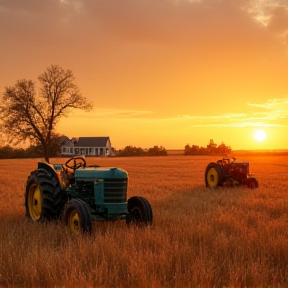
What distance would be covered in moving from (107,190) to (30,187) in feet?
8.28

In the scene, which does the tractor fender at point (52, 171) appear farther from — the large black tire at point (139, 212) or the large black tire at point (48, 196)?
A: the large black tire at point (139, 212)

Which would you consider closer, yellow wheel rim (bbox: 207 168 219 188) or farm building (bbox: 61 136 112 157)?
yellow wheel rim (bbox: 207 168 219 188)

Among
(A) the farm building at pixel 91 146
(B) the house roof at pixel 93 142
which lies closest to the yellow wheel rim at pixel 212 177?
(A) the farm building at pixel 91 146

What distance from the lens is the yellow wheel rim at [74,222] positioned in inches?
310

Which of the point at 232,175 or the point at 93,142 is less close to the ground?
the point at 93,142

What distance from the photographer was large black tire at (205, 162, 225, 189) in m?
17.4

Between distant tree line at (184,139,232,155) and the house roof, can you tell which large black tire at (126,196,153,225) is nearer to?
distant tree line at (184,139,232,155)

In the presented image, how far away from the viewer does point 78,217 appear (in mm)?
7723

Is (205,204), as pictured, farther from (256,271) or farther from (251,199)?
(256,271)

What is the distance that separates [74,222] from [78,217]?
40cm

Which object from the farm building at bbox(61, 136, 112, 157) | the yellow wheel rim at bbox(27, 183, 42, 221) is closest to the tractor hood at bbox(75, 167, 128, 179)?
the yellow wheel rim at bbox(27, 183, 42, 221)

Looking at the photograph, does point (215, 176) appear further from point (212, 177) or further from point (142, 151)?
point (142, 151)

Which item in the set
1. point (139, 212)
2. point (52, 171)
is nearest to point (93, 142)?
point (52, 171)

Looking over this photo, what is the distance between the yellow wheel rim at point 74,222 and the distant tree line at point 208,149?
236ft
